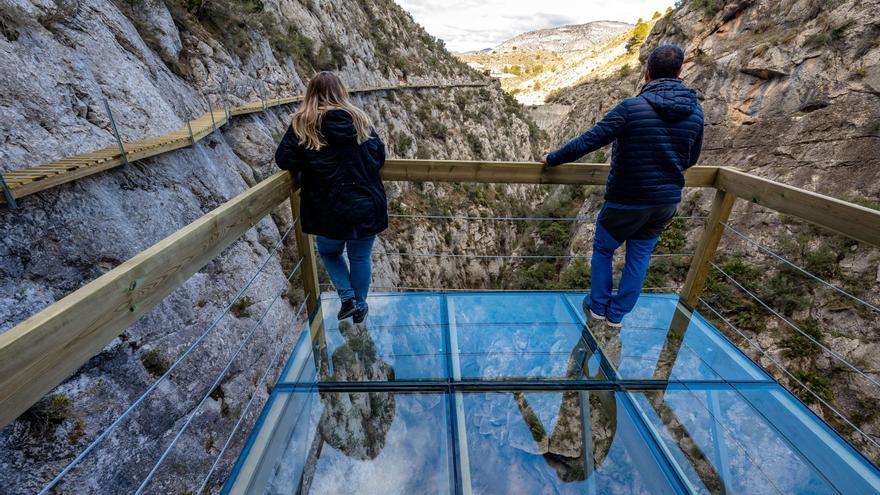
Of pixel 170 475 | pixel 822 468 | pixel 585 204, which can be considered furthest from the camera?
pixel 585 204

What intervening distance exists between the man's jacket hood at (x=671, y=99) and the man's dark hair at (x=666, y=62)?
48mm

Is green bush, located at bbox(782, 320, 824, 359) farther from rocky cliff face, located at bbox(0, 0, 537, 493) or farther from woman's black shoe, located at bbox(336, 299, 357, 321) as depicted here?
rocky cliff face, located at bbox(0, 0, 537, 493)

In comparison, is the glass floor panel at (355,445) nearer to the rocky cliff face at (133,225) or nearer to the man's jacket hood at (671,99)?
the rocky cliff face at (133,225)

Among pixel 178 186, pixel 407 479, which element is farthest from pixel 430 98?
pixel 407 479

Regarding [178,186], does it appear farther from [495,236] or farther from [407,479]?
[495,236]

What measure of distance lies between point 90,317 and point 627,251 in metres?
2.57

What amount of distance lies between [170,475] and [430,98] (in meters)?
22.5

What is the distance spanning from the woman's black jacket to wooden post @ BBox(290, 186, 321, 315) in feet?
0.68

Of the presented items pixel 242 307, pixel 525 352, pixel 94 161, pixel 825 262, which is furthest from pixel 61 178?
pixel 825 262

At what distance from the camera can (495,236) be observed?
65.7 ft

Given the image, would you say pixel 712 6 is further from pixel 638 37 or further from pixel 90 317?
pixel 638 37

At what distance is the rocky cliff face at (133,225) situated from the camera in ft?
9.41

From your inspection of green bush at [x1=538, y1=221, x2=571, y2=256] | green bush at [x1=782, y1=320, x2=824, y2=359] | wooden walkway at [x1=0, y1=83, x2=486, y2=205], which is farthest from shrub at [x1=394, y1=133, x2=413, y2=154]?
green bush at [x1=782, y1=320, x2=824, y2=359]

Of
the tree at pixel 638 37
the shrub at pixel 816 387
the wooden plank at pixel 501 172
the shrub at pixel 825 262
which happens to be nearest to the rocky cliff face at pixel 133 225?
the wooden plank at pixel 501 172
